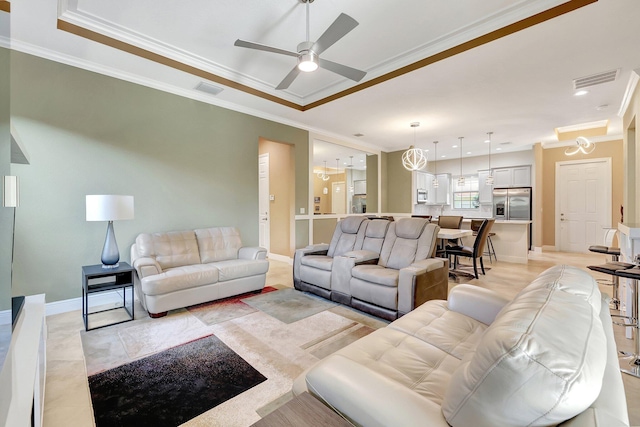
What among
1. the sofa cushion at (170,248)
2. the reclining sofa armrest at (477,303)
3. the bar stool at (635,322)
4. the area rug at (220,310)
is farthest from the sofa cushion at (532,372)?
the sofa cushion at (170,248)

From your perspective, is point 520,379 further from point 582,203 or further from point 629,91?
point 582,203

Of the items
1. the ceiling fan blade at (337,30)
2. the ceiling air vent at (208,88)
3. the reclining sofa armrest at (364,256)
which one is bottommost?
the reclining sofa armrest at (364,256)

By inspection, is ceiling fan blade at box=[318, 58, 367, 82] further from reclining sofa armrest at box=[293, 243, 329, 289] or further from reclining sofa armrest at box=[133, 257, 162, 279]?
reclining sofa armrest at box=[133, 257, 162, 279]

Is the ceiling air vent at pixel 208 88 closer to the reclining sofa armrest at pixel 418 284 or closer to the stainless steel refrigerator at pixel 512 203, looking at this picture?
the reclining sofa armrest at pixel 418 284

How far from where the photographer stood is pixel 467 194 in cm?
924

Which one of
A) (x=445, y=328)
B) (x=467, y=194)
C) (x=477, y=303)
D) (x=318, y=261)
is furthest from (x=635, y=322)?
(x=467, y=194)

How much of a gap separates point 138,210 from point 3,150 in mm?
2942

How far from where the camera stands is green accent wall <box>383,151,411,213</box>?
26.3 feet

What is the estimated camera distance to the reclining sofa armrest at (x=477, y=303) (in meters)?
1.76

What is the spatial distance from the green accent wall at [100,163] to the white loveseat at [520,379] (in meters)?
3.46

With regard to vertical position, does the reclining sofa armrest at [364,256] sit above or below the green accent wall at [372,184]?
below

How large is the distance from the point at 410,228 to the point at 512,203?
6.13 metres

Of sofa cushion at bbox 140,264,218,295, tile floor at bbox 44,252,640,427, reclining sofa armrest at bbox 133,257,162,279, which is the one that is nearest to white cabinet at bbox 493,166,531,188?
tile floor at bbox 44,252,640,427

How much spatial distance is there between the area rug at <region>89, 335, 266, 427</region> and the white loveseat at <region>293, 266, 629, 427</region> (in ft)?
3.39
